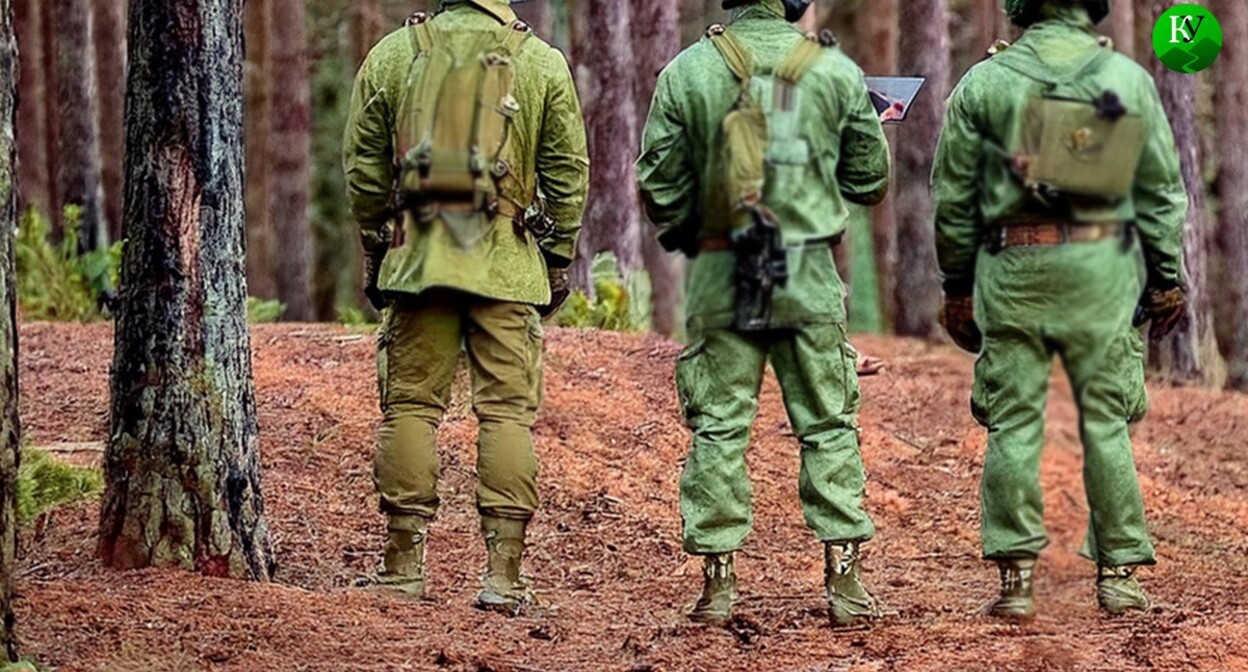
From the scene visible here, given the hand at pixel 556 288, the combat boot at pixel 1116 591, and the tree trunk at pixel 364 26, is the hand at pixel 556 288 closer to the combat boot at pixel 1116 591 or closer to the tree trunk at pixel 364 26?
the combat boot at pixel 1116 591

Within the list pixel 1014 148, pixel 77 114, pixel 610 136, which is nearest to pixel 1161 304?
pixel 1014 148

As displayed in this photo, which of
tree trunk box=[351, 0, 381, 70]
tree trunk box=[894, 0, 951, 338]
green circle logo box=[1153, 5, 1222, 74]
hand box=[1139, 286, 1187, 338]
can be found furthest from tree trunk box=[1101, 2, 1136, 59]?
hand box=[1139, 286, 1187, 338]

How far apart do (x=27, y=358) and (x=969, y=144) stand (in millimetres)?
7161

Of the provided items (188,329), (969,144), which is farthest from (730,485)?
(188,329)

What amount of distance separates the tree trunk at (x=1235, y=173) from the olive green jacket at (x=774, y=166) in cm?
1203

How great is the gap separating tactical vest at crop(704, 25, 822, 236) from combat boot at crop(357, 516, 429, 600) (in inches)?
69.6

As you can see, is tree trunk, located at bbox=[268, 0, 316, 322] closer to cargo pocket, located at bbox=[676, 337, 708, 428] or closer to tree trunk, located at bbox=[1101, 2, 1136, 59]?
tree trunk, located at bbox=[1101, 2, 1136, 59]

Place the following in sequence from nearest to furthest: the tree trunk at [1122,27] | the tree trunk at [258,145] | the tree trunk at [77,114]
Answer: the tree trunk at [77,114] → the tree trunk at [1122,27] → the tree trunk at [258,145]

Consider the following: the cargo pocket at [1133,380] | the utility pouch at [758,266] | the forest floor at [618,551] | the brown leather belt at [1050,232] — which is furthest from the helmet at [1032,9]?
the forest floor at [618,551]

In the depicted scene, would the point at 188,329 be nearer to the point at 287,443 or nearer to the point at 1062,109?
the point at 287,443

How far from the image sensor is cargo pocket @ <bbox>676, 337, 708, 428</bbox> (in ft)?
23.6

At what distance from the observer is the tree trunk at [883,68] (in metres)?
23.3

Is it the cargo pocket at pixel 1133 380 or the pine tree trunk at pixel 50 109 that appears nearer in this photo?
the cargo pocket at pixel 1133 380

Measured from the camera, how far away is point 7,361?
19.3ft
